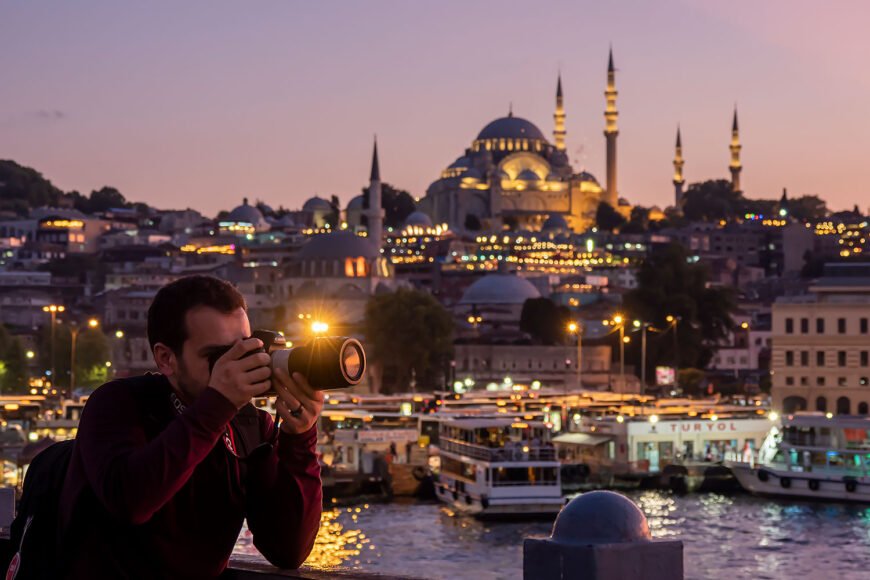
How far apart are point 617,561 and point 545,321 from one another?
59.8 metres

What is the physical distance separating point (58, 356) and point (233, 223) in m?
46.6

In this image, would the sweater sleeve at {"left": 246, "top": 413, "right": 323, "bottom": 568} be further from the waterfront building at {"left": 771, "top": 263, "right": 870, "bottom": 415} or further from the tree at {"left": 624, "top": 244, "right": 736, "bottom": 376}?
the tree at {"left": 624, "top": 244, "right": 736, "bottom": 376}

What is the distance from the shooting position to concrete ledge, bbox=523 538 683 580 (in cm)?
285

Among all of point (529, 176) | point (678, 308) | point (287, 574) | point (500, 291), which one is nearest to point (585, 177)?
point (529, 176)

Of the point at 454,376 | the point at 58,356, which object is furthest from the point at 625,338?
the point at 58,356

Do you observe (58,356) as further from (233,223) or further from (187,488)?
(187,488)

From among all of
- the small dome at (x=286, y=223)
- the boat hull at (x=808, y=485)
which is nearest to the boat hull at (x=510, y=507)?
the boat hull at (x=808, y=485)

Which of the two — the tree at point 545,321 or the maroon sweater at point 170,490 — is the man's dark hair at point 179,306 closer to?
the maroon sweater at point 170,490

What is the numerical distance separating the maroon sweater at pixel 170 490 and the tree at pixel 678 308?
50.8m

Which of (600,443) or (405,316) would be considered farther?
(405,316)

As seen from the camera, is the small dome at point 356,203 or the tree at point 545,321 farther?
the small dome at point 356,203

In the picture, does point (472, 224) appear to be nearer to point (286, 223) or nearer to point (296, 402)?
point (286, 223)

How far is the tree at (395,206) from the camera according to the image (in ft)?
350

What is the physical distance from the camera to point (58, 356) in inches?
2218
